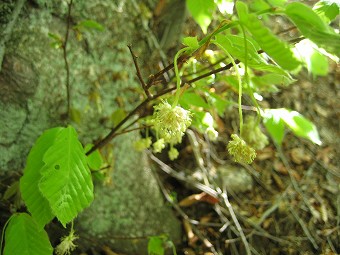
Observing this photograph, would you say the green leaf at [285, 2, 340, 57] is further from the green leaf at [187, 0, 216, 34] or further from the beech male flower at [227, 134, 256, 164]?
the beech male flower at [227, 134, 256, 164]

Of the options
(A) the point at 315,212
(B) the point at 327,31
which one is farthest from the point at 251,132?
(A) the point at 315,212

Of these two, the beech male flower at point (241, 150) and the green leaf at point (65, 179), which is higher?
the green leaf at point (65, 179)

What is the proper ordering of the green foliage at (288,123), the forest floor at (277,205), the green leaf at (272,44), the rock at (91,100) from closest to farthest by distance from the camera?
the green leaf at (272,44), the green foliage at (288,123), the rock at (91,100), the forest floor at (277,205)

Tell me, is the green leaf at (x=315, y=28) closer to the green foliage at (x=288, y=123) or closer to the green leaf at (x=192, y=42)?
the green leaf at (x=192, y=42)

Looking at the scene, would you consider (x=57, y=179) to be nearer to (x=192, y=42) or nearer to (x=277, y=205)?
(x=192, y=42)

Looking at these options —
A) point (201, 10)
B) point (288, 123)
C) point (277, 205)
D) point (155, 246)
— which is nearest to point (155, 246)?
point (155, 246)

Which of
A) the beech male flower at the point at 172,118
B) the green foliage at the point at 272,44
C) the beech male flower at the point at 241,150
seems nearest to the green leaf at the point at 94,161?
the beech male flower at the point at 172,118
